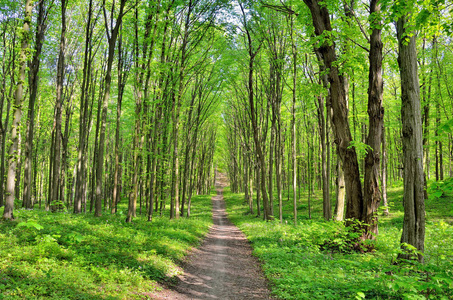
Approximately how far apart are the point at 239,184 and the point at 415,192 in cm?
4553

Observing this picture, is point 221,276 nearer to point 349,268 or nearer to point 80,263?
point 349,268

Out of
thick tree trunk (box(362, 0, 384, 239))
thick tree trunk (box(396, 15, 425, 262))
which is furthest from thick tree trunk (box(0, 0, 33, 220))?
thick tree trunk (box(362, 0, 384, 239))

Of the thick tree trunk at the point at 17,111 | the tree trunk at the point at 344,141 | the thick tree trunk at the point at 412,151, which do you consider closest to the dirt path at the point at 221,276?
the thick tree trunk at the point at 412,151

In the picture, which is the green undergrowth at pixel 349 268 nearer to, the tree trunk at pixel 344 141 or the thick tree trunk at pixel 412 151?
the thick tree trunk at pixel 412 151

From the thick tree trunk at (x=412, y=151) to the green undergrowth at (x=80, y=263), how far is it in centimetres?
624

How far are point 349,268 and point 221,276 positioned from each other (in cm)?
385

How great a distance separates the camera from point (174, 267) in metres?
8.20

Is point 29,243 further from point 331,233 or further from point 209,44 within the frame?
point 209,44

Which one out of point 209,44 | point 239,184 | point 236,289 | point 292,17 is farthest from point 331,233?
point 239,184

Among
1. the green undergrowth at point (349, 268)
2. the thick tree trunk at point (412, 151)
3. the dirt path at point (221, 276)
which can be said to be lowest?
the dirt path at point (221, 276)

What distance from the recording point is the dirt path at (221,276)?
6504 millimetres

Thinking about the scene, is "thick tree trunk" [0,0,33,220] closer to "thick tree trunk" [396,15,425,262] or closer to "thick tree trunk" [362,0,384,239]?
"thick tree trunk" [396,15,425,262]

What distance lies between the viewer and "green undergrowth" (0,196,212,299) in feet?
15.8

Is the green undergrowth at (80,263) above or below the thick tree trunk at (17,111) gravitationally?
below
